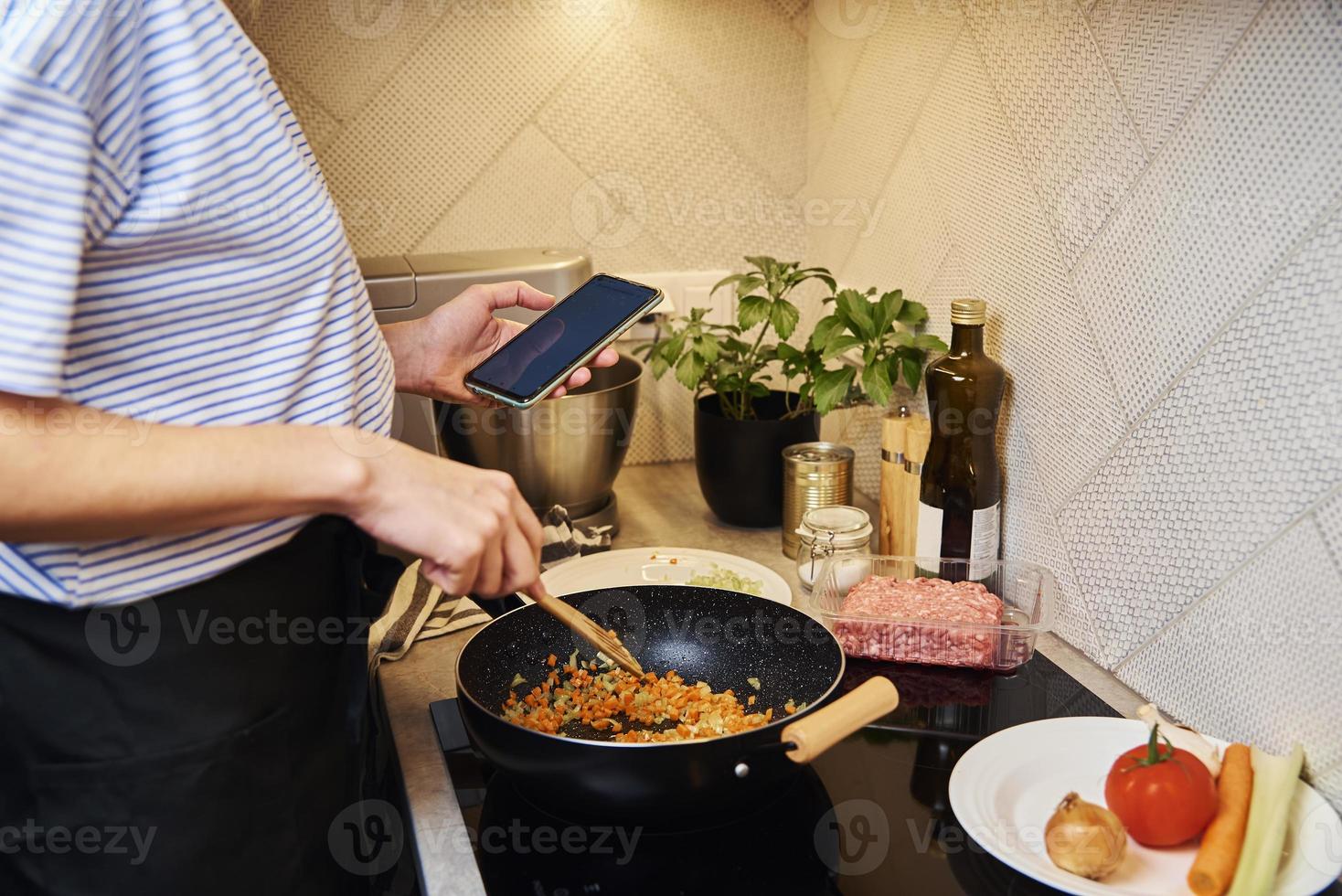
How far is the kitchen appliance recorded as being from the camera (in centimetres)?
125

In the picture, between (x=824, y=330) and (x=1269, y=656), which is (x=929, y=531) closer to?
(x=824, y=330)

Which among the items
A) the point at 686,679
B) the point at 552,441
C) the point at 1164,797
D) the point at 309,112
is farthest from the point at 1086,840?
the point at 309,112

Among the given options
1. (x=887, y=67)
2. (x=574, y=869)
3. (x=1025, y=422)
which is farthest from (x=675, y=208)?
(x=574, y=869)

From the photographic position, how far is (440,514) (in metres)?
0.61

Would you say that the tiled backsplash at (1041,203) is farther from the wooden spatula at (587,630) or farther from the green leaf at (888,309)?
the wooden spatula at (587,630)

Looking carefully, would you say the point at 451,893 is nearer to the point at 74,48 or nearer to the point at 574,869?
the point at 574,869

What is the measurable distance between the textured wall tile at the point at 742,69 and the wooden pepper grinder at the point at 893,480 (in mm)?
529

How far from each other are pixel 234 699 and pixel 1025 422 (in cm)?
76

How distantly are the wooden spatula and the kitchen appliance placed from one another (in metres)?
0.39

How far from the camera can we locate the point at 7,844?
660mm

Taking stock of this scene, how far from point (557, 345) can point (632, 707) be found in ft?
1.07

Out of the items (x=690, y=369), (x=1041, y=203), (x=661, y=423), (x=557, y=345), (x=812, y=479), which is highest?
(x=1041, y=203)

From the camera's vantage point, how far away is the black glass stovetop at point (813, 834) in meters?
0.72

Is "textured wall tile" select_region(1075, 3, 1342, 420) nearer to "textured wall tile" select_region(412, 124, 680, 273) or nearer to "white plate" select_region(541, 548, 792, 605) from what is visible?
"white plate" select_region(541, 548, 792, 605)
